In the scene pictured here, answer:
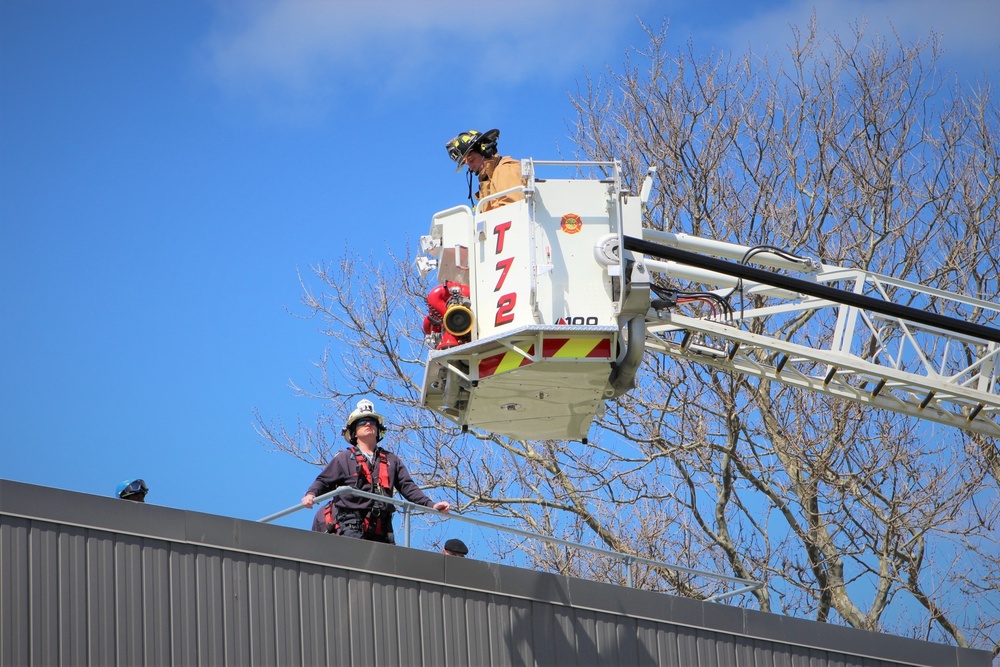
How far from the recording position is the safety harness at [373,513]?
11766mm

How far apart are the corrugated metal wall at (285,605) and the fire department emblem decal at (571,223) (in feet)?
9.69

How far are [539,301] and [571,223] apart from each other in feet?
2.59

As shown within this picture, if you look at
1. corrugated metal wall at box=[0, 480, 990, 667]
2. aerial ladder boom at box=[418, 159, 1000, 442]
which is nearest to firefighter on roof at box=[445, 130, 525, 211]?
aerial ladder boom at box=[418, 159, 1000, 442]

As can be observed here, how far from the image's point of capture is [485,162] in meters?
12.9

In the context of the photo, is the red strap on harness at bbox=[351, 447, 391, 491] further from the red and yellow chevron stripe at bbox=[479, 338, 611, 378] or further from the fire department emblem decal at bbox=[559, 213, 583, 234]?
the fire department emblem decal at bbox=[559, 213, 583, 234]

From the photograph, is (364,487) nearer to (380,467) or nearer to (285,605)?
(380,467)

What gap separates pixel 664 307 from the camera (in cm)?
1279

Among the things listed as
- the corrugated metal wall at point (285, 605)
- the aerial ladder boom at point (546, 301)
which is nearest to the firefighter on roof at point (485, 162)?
the aerial ladder boom at point (546, 301)

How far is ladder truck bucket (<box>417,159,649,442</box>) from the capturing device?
11.8 metres

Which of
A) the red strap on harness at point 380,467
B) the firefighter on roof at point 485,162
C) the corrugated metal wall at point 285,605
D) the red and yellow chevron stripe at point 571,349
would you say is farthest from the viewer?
the firefighter on roof at point 485,162

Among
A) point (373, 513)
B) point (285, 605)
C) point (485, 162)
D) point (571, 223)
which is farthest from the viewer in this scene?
point (485, 162)

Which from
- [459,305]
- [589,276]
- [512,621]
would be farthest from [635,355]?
[512,621]

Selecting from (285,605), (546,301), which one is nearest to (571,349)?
(546,301)

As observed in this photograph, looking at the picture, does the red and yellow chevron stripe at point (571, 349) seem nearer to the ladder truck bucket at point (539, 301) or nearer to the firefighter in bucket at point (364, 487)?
the ladder truck bucket at point (539, 301)
